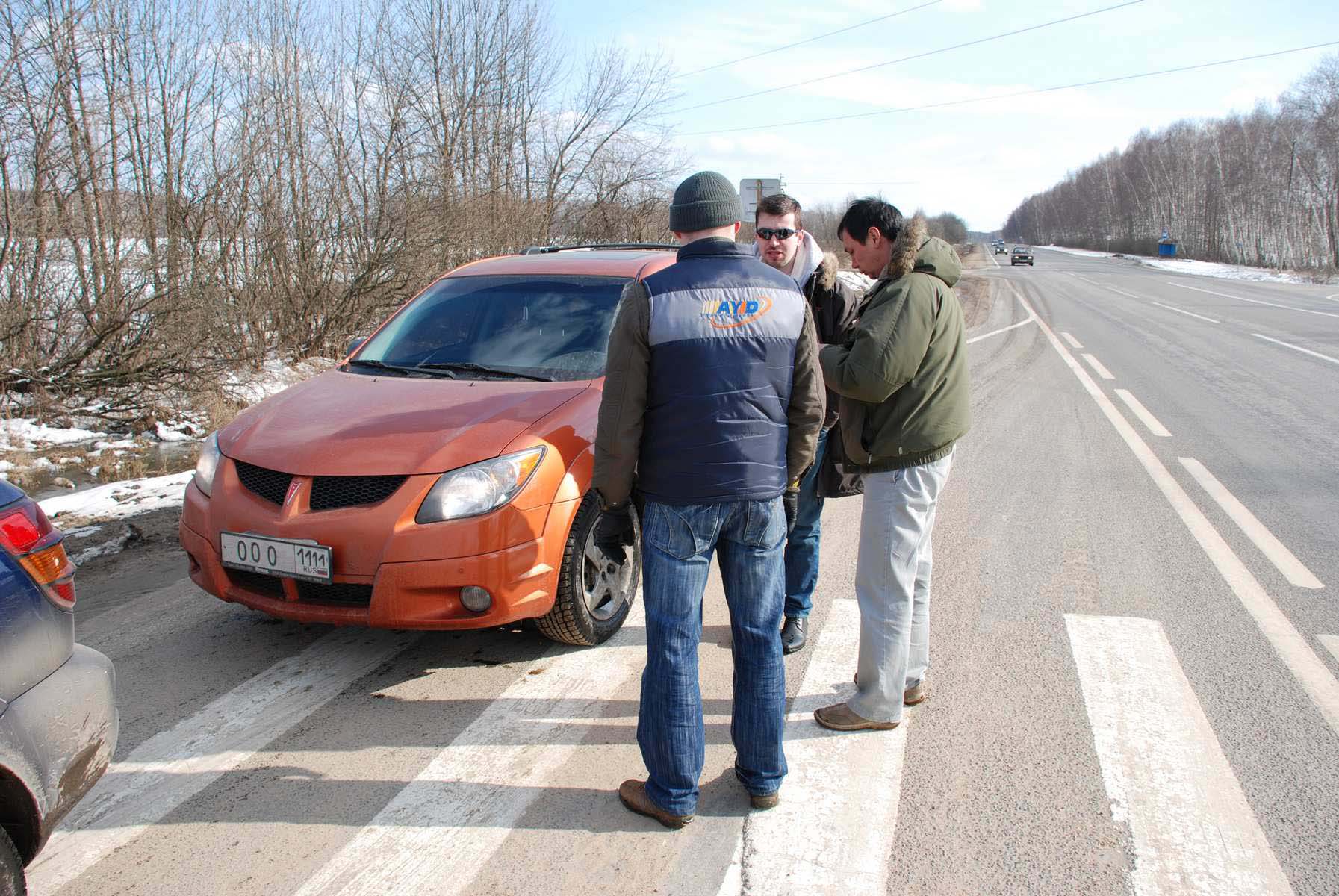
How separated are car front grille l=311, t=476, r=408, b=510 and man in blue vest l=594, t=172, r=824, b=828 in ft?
3.84

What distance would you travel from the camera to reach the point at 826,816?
2865 millimetres

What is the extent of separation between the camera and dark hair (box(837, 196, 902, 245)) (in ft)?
10.4

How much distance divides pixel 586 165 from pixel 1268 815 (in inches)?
849

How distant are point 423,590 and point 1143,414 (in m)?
8.67

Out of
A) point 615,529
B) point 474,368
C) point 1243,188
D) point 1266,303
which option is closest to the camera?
point 615,529

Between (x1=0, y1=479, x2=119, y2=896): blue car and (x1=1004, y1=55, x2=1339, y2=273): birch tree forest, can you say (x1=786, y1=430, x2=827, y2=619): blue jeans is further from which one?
(x1=1004, y1=55, x2=1339, y2=273): birch tree forest

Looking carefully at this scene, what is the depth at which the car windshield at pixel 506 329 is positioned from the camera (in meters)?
4.50

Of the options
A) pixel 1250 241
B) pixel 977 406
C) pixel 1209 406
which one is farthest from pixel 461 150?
pixel 1250 241

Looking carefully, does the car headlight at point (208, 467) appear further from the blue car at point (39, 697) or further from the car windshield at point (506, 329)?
the blue car at point (39, 697)

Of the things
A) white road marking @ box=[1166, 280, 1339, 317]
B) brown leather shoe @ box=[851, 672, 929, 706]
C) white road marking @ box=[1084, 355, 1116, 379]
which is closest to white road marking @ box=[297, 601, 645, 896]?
brown leather shoe @ box=[851, 672, 929, 706]

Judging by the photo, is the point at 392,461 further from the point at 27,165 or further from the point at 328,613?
the point at 27,165

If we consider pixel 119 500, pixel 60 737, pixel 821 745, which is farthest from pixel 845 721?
pixel 119 500

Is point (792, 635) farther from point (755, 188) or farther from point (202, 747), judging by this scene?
point (755, 188)

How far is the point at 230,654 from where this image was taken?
4.04 m
